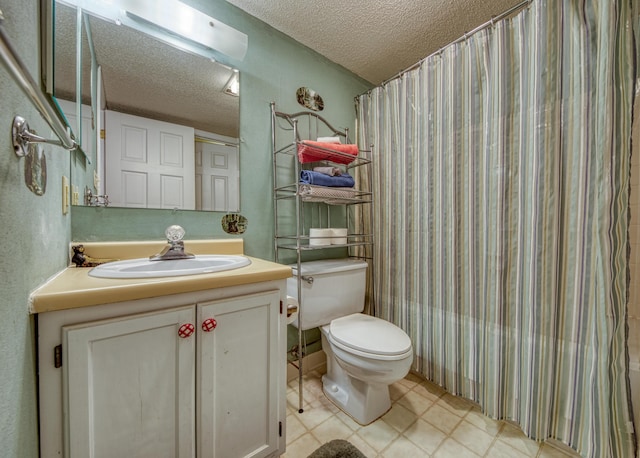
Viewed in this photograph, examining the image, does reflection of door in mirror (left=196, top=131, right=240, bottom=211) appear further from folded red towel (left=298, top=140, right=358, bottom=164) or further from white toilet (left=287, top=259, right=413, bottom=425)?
white toilet (left=287, top=259, right=413, bottom=425)

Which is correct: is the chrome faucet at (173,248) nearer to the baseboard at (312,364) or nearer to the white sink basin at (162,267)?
the white sink basin at (162,267)

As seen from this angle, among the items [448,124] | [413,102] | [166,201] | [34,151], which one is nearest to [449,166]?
[448,124]

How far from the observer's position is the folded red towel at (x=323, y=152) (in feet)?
4.74

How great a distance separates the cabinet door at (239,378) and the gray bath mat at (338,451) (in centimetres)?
24

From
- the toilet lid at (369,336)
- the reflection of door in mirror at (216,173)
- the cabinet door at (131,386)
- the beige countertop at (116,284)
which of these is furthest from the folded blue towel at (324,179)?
the cabinet door at (131,386)

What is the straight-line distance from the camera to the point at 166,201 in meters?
1.18

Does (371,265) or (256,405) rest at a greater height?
(371,265)

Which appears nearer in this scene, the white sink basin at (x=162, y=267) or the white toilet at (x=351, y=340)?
the white sink basin at (x=162, y=267)

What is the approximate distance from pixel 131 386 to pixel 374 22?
1990 millimetres

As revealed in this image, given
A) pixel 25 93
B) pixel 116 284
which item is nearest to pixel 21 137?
pixel 25 93

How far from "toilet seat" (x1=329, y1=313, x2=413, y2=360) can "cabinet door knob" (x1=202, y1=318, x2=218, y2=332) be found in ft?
2.22

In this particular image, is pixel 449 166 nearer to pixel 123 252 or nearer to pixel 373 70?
pixel 373 70

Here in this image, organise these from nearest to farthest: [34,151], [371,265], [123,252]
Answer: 1. [34,151]
2. [123,252]
3. [371,265]

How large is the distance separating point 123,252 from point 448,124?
1.70 m
